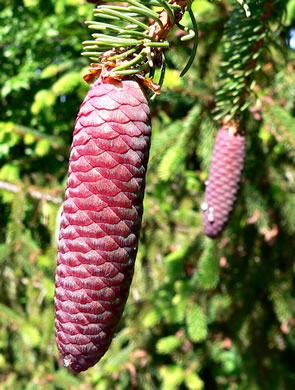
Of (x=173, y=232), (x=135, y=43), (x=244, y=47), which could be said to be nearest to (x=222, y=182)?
(x=244, y=47)

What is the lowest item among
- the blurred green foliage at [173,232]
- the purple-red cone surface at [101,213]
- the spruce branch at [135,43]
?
the blurred green foliage at [173,232]

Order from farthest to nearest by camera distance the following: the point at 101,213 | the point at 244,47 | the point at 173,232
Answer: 1. the point at 173,232
2. the point at 244,47
3. the point at 101,213

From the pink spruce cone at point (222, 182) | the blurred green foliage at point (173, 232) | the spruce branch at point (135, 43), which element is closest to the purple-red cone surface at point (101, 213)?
the spruce branch at point (135, 43)

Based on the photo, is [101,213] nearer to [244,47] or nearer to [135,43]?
[135,43]

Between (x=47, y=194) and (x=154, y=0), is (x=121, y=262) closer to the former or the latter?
(x=154, y=0)

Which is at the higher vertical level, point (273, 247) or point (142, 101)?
point (142, 101)

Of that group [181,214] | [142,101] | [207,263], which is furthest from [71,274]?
[181,214]

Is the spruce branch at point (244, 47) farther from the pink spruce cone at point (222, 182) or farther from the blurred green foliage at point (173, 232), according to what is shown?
the blurred green foliage at point (173, 232)
